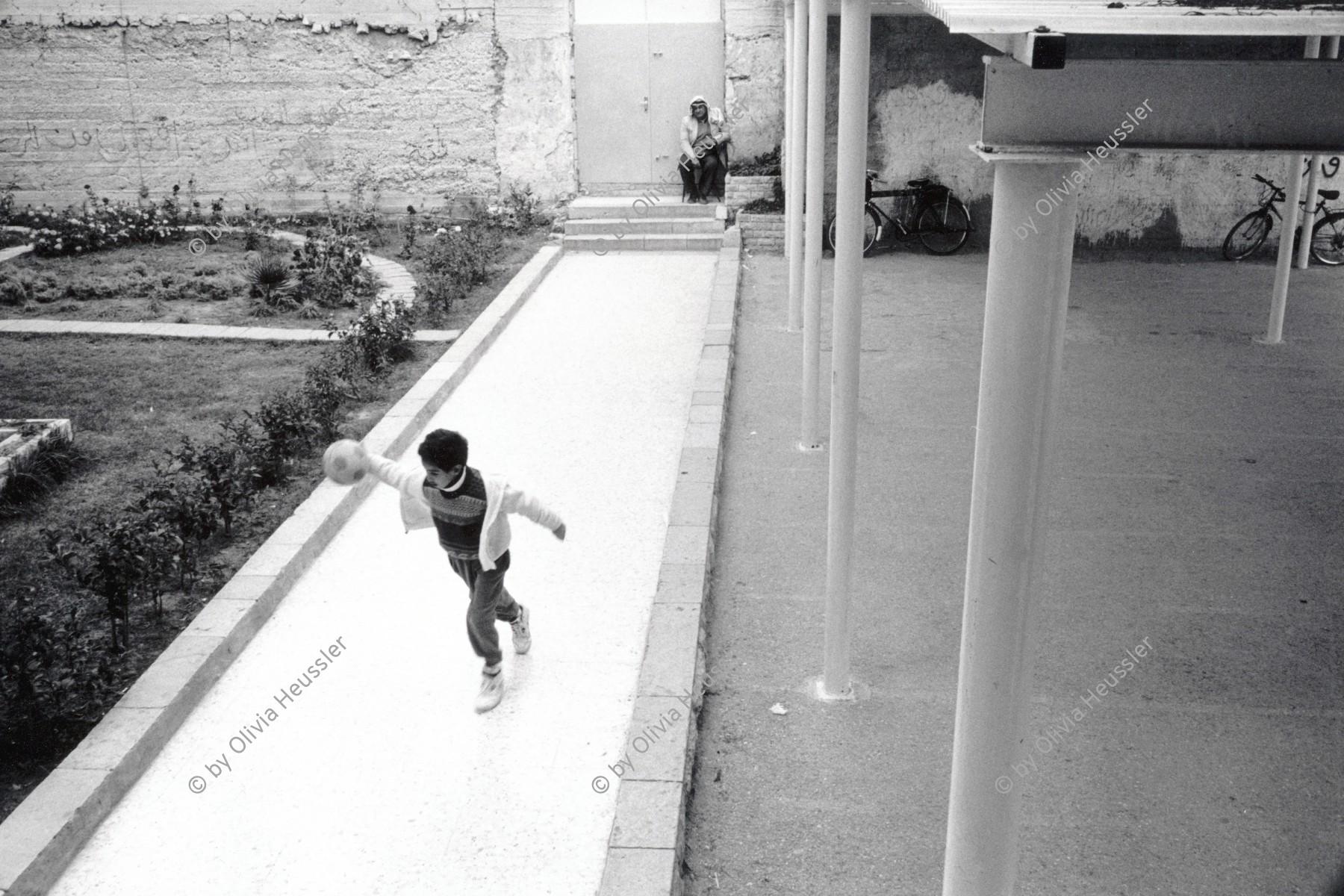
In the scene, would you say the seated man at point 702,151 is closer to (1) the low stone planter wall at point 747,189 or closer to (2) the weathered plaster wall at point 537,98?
(1) the low stone planter wall at point 747,189

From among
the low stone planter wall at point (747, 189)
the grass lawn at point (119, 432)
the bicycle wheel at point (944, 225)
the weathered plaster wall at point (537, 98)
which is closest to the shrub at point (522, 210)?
the weathered plaster wall at point (537, 98)

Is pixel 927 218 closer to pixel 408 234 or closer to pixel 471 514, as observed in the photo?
pixel 408 234

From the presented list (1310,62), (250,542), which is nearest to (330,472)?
(250,542)

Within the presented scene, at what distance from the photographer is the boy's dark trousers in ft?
15.8

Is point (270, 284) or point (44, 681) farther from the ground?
point (270, 284)

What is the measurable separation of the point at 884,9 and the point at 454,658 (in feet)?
30.8

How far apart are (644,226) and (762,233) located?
153 centimetres

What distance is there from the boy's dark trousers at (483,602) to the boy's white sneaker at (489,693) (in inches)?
2.4

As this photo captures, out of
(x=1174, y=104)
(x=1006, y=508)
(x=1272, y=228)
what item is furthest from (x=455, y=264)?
(x=1174, y=104)

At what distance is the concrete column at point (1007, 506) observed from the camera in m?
2.43

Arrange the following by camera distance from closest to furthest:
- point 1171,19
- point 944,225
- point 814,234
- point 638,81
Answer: point 1171,19
point 814,234
point 944,225
point 638,81

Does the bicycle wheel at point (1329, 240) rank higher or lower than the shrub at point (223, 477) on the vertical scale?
higher

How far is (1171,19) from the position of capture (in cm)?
198

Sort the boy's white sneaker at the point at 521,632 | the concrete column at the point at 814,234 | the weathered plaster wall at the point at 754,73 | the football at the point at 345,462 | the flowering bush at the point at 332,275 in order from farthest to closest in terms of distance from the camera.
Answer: the weathered plaster wall at the point at 754,73
the flowering bush at the point at 332,275
the concrete column at the point at 814,234
the boy's white sneaker at the point at 521,632
the football at the point at 345,462
